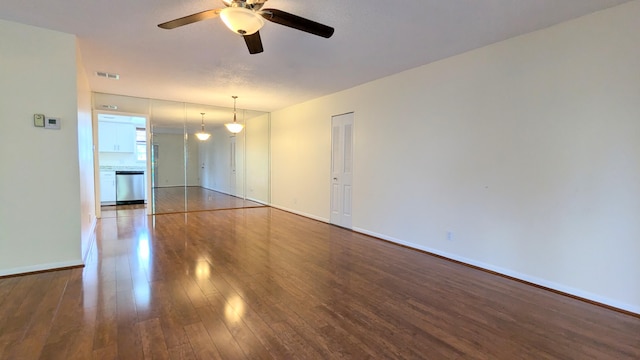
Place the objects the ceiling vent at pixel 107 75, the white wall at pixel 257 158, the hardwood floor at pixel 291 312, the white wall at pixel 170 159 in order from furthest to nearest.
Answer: the white wall at pixel 257 158 → the white wall at pixel 170 159 → the ceiling vent at pixel 107 75 → the hardwood floor at pixel 291 312

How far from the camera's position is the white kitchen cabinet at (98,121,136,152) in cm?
821

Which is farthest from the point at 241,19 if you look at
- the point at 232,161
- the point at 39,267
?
the point at 232,161

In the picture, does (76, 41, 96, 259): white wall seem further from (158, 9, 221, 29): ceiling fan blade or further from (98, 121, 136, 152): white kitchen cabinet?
(98, 121, 136, 152): white kitchen cabinet

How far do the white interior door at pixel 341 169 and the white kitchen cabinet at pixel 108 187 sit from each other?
6103 millimetres

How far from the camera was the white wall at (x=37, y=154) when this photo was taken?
3105 millimetres

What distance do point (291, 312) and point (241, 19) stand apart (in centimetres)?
228

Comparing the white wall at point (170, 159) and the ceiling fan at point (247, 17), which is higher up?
the ceiling fan at point (247, 17)

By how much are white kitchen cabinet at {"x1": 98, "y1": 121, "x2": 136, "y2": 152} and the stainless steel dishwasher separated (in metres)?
0.88

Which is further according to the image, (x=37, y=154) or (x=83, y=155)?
(x=83, y=155)

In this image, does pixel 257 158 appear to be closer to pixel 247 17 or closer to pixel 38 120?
pixel 38 120

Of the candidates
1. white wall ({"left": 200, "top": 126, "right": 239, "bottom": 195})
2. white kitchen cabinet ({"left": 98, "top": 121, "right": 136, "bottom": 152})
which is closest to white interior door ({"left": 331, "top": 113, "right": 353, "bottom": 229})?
white wall ({"left": 200, "top": 126, "right": 239, "bottom": 195})

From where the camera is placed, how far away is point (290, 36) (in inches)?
129

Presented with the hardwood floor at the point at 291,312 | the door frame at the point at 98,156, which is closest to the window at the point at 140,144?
the door frame at the point at 98,156

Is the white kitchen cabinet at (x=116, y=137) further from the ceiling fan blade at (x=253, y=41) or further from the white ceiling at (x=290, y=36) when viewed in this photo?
the ceiling fan blade at (x=253, y=41)
